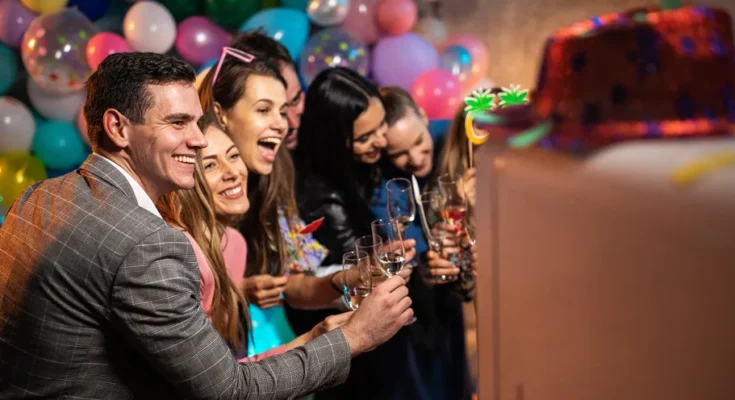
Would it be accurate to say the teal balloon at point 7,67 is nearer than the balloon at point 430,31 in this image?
Yes

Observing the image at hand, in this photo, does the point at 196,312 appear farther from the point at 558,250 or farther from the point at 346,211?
the point at 346,211

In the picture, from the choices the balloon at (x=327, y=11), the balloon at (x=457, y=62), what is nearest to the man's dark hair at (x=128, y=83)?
the balloon at (x=327, y=11)

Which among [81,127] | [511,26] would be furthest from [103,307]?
[511,26]

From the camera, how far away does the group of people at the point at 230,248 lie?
5.19 ft

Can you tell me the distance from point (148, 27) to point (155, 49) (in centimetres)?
15

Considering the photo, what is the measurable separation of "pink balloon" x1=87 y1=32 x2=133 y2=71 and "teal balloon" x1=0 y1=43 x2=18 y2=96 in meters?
0.64

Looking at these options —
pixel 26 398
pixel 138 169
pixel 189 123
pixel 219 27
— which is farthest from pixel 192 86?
pixel 219 27

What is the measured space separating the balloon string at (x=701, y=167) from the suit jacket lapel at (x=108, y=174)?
1342mm

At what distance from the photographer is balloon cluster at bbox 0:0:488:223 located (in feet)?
14.5

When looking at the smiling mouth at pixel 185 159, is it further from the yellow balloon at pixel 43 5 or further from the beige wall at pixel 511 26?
the beige wall at pixel 511 26

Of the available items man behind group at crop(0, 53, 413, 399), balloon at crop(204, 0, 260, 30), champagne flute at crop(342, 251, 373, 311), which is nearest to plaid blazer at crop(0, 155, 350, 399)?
man behind group at crop(0, 53, 413, 399)

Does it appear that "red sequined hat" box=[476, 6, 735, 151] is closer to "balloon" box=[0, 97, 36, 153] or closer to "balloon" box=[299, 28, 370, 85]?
"balloon" box=[299, 28, 370, 85]

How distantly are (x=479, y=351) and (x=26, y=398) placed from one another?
3.69ft

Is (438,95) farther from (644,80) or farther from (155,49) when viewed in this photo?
(644,80)
